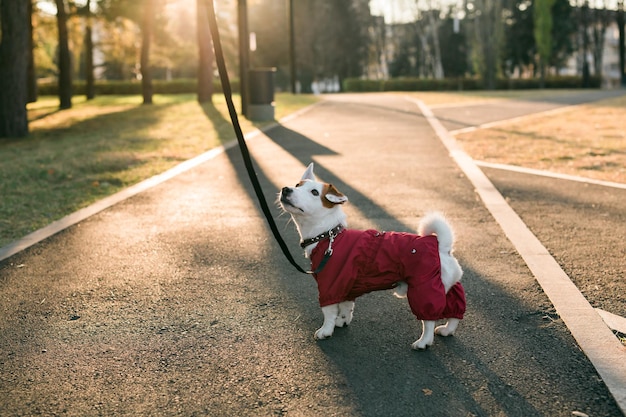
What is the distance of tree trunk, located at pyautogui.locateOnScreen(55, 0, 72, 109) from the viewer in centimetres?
2852

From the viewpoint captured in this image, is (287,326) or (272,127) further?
(272,127)

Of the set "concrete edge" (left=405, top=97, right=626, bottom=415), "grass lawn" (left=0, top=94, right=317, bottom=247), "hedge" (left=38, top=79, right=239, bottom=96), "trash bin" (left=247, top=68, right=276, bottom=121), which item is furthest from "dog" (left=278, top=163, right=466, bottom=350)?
"hedge" (left=38, top=79, right=239, bottom=96)

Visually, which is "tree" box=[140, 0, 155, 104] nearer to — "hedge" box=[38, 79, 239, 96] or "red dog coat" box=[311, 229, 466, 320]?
"hedge" box=[38, 79, 239, 96]

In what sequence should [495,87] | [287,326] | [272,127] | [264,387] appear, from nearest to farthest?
[264,387], [287,326], [272,127], [495,87]

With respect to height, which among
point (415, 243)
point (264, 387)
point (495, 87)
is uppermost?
point (495, 87)

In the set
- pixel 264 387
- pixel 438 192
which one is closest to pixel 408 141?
pixel 438 192

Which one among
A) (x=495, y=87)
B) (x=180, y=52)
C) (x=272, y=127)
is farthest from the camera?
(x=495, y=87)

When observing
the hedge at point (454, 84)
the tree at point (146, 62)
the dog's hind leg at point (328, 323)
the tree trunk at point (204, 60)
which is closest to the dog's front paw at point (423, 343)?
the dog's hind leg at point (328, 323)

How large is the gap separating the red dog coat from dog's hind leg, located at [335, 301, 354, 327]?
215mm

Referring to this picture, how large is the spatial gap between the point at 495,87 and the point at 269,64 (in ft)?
76.0

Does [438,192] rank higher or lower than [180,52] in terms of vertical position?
lower

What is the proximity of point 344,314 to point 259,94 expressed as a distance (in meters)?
17.0

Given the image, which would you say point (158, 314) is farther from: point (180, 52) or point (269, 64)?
point (269, 64)

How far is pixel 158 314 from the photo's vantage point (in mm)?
4758
